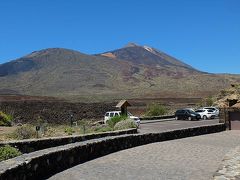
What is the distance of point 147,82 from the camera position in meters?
189

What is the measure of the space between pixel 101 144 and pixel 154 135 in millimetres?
6322

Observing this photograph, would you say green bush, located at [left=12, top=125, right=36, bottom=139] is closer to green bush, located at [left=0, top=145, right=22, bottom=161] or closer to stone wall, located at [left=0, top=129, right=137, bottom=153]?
stone wall, located at [left=0, top=129, right=137, bottom=153]

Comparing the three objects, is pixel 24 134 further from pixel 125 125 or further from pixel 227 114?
pixel 227 114

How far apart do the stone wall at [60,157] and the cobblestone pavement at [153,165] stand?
0.27 meters

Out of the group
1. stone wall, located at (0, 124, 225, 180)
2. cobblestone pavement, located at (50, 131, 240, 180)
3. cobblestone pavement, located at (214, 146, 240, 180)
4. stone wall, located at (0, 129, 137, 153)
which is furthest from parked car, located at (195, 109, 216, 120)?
cobblestone pavement, located at (214, 146, 240, 180)

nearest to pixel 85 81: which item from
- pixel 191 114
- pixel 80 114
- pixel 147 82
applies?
pixel 147 82

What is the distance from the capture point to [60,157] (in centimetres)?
1228

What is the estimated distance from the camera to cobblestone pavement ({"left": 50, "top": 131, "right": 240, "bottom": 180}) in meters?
11.7

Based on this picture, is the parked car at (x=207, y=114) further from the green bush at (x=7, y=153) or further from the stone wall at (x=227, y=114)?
the green bush at (x=7, y=153)

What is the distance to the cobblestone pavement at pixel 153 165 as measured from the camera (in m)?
11.7

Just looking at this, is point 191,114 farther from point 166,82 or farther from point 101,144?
point 166,82

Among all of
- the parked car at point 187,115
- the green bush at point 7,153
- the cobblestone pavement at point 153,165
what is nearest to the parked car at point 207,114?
the parked car at point 187,115

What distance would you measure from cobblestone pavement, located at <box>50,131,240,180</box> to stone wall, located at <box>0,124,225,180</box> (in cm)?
27

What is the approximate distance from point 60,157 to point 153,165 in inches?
120
